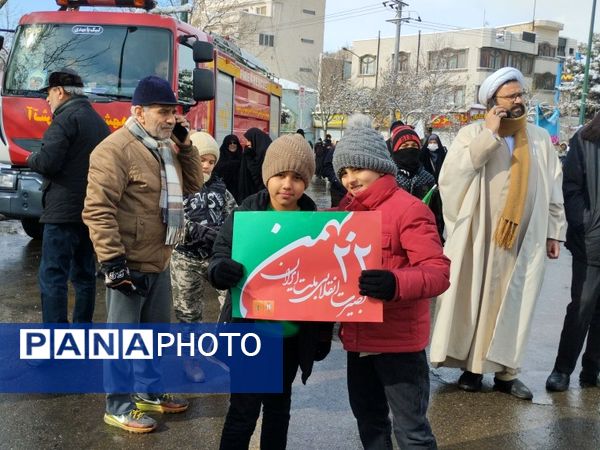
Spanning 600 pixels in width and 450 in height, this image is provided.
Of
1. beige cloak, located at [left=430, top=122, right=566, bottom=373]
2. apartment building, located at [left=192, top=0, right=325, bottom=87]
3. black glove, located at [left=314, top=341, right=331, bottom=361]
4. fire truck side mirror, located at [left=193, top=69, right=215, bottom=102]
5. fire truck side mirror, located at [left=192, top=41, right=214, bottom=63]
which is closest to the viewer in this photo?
black glove, located at [left=314, top=341, right=331, bottom=361]

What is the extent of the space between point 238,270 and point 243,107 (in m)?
9.30

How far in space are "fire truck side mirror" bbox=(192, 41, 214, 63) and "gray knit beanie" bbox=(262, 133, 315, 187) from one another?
5.20m

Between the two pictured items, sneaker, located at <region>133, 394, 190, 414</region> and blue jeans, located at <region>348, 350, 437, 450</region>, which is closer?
blue jeans, located at <region>348, 350, 437, 450</region>

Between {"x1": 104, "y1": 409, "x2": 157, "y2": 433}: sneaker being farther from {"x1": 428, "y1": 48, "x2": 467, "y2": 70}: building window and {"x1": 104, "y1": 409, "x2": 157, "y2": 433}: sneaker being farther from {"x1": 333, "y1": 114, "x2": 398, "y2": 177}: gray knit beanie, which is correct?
{"x1": 428, "y1": 48, "x2": 467, "y2": 70}: building window

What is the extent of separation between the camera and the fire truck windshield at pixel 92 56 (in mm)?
7652

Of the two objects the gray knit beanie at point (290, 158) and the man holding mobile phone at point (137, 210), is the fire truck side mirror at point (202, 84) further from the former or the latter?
the gray knit beanie at point (290, 158)

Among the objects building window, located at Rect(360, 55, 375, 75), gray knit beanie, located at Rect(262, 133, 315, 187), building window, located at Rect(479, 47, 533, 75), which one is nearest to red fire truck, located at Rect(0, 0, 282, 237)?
gray knit beanie, located at Rect(262, 133, 315, 187)

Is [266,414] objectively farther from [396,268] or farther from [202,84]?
[202,84]

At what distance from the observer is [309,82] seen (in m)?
70.6

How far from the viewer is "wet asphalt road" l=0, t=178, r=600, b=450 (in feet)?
11.4

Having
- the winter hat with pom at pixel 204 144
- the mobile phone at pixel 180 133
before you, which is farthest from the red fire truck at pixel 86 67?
the mobile phone at pixel 180 133

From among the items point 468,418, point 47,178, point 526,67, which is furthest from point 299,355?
point 526,67

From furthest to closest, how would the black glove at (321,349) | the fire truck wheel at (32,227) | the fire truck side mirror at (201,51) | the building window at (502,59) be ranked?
the building window at (502,59) → the fire truck wheel at (32,227) → the fire truck side mirror at (201,51) → the black glove at (321,349)

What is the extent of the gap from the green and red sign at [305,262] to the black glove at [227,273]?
0.04 meters
